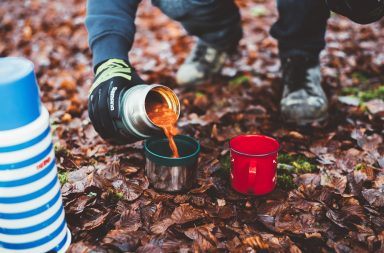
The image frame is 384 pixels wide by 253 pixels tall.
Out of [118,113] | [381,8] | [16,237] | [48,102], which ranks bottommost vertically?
[48,102]

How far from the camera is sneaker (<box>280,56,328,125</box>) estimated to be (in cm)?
248

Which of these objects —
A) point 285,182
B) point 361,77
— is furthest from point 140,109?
point 361,77

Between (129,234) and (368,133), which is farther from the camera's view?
(368,133)

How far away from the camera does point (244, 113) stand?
8.54 feet

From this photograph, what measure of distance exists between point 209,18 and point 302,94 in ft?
2.37

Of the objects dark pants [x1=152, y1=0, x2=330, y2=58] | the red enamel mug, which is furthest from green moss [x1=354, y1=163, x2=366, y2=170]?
dark pants [x1=152, y1=0, x2=330, y2=58]

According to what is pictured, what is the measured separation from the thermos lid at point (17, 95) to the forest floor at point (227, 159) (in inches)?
Answer: 20.6

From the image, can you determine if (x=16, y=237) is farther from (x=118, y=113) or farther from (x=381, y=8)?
(x=381, y=8)

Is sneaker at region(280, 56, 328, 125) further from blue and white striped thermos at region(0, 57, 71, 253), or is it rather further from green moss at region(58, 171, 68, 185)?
blue and white striped thermos at region(0, 57, 71, 253)

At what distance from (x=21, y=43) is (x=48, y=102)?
1.15 meters

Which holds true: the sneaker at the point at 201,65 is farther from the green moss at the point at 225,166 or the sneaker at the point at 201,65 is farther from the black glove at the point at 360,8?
the black glove at the point at 360,8

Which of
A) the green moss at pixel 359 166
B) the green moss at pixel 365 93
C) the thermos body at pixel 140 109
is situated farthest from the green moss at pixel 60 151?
the green moss at pixel 365 93

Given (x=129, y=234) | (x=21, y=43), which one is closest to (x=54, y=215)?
(x=129, y=234)

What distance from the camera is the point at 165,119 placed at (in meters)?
1.81
